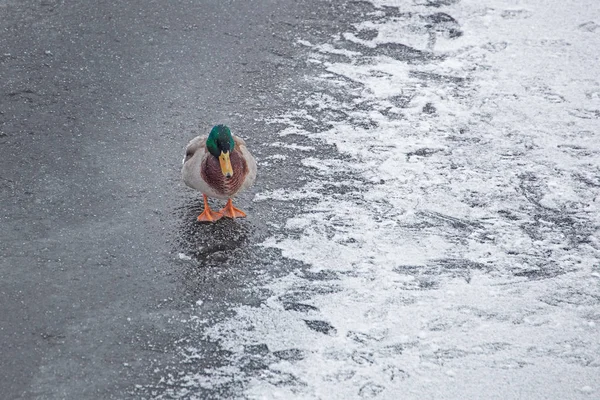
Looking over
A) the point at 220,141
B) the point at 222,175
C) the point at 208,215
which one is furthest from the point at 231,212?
the point at 220,141

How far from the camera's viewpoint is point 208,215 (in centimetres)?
395

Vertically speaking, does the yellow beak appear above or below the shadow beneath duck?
above

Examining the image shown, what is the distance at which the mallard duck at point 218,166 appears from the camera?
12.0ft

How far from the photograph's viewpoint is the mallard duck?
365 cm

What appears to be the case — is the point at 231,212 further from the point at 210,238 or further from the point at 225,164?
the point at 225,164

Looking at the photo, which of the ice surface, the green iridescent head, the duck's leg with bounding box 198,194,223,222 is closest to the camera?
the ice surface

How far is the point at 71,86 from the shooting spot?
505cm

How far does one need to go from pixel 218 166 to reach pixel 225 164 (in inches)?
2.0

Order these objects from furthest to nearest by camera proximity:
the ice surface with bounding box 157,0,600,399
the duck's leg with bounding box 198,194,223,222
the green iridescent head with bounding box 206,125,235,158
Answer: the duck's leg with bounding box 198,194,223,222 < the green iridescent head with bounding box 206,125,235,158 < the ice surface with bounding box 157,0,600,399

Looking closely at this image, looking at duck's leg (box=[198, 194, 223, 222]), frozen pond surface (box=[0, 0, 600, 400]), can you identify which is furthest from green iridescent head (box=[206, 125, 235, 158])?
frozen pond surface (box=[0, 0, 600, 400])

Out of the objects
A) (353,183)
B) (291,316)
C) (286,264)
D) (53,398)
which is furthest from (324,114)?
(53,398)

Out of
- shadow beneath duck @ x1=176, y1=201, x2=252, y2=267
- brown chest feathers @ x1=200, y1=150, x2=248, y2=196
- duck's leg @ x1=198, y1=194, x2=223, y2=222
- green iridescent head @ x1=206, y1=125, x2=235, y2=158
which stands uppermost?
green iridescent head @ x1=206, y1=125, x2=235, y2=158

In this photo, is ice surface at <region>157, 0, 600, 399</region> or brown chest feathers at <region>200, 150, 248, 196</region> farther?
brown chest feathers at <region>200, 150, 248, 196</region>

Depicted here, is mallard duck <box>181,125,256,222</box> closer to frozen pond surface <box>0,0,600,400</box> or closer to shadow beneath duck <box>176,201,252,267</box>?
shadow beneath duck <box>176,201,252,267</box>
